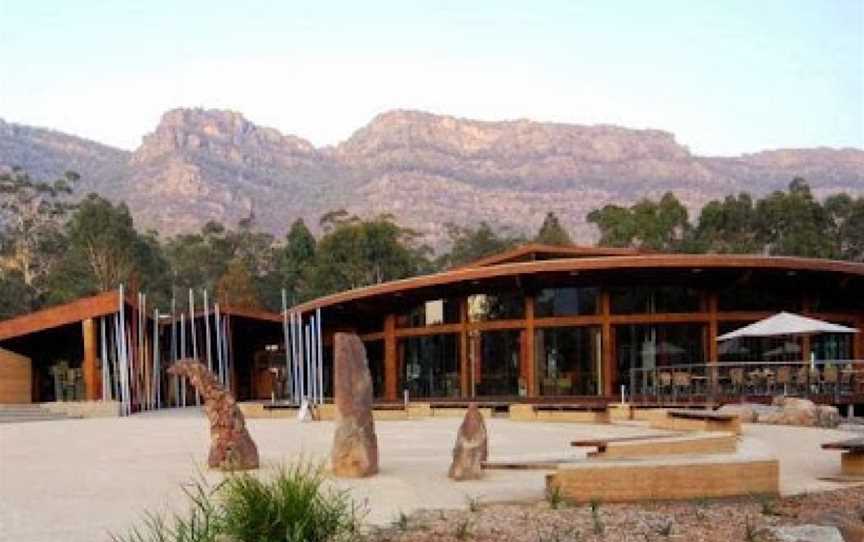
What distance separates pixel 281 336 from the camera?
37.8m

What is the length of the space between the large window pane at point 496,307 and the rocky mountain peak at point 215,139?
114m

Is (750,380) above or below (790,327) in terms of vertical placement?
below

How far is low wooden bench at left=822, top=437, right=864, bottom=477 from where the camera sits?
9273 mm

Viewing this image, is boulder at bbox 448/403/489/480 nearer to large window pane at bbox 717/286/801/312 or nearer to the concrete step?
large window pane at bbox 717/286/801/312

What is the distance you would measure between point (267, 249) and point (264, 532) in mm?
64229

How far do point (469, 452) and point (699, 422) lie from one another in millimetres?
6376

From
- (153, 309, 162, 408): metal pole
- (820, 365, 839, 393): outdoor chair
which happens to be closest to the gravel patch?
(820, 365, 839, 393): outdoor chair

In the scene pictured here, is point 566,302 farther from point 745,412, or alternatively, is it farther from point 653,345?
point 745,412

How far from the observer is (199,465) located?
11.6 m

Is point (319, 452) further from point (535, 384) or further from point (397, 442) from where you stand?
point (535, 384)

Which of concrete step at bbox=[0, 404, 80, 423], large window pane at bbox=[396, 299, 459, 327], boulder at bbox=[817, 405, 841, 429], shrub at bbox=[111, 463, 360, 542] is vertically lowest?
concrete step at bbox=[0, 404, 80, 423]

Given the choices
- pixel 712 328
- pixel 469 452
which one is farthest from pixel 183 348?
pixel 469 452

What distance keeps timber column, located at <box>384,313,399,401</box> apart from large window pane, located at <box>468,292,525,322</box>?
2936 mm

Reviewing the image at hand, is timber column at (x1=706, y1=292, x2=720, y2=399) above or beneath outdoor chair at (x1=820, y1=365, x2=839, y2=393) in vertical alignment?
above
